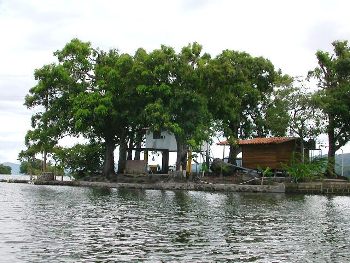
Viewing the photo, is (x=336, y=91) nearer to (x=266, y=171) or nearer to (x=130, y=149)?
(x=266, y=171)

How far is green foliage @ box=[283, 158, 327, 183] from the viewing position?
52469 millimetres

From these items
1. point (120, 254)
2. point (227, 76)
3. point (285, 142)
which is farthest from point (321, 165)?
point (120, 254)

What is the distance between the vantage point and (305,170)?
52.4 m

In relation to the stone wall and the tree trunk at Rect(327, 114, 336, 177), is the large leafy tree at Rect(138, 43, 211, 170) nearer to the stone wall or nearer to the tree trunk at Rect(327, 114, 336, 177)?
the stone wall

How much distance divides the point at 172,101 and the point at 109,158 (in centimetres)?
1581

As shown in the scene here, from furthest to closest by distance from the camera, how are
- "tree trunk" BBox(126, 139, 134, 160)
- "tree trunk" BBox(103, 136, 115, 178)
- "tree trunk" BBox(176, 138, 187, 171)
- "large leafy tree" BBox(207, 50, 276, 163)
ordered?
"tree trunk" BBox(126, 139, 134, 160) < "tree trunk" BBox(103, 136, 115, 178) < "tree trunk" BBox(176, 138, 187, 171) < "large leafy tree" BBox(207, 50, 276, 163)

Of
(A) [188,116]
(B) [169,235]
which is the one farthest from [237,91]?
(B) [169,235]

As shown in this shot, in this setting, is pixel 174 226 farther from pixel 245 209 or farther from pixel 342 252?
pixel 245 209

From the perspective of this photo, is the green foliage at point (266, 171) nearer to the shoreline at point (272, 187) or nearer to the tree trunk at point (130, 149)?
the shoreline at point (272, 187)

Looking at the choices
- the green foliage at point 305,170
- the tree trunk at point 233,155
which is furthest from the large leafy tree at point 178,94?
the tree trunk at point 233,155

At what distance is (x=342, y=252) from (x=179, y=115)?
141 feet

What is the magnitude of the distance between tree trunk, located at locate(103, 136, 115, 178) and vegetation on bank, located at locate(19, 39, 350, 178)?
0.14 m

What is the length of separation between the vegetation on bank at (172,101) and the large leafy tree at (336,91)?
0.13 metres

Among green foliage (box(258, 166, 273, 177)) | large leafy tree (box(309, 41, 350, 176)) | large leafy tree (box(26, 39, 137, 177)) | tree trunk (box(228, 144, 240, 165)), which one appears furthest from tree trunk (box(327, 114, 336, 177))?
large leafy tree (box(26, 39, 137, 177))
